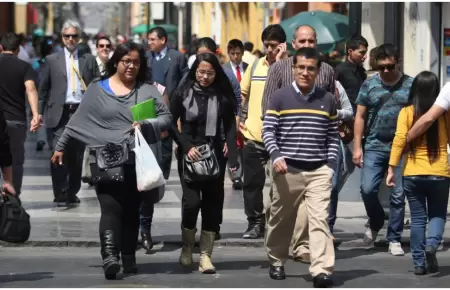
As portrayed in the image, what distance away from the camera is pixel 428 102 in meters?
9.30

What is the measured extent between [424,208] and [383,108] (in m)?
1.30

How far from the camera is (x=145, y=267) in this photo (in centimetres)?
973

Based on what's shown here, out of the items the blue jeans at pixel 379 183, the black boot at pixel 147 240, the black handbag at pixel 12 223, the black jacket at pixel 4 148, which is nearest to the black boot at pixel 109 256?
the black handbag at pixel 12 223

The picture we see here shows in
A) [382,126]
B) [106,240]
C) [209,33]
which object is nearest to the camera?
[106,240]

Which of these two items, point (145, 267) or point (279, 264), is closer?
point (279, 264)

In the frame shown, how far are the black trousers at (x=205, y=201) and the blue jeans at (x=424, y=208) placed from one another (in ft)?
4.73

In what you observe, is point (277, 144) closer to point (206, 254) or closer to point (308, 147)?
point (308, 147)

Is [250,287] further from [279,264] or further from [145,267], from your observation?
[145,267]

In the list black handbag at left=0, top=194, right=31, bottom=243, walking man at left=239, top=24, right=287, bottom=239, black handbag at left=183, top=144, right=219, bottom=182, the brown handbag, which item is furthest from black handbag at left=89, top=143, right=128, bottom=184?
the brown handbag

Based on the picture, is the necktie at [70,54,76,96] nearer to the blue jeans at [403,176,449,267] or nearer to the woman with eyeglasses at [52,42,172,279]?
the woman with eyeglasses at [52,42,172,279]

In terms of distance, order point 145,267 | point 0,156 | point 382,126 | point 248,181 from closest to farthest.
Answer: point 0,156
point 145,267
point 382,126
point 248,181

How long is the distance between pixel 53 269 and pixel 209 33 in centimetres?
5029

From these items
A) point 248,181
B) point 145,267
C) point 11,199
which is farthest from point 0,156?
point 248,181

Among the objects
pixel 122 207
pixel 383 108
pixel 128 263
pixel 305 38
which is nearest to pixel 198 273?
pixel 128 263
